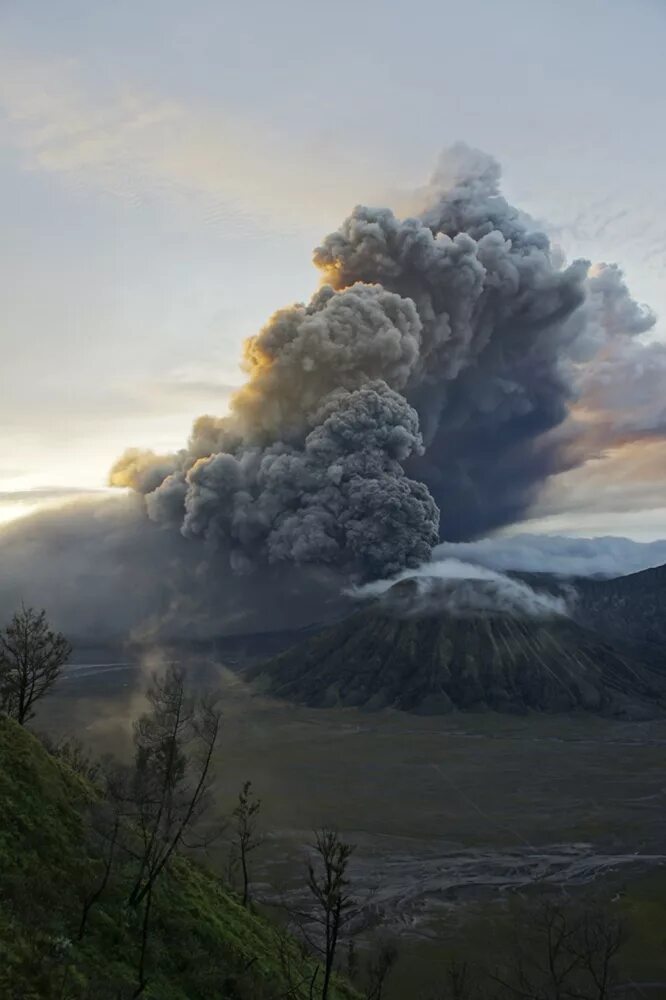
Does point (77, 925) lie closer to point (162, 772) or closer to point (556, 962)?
point (162, 772)

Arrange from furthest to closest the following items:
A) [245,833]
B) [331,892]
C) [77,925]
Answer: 1. [245,833]
2. [331,892]
3. [77,925]

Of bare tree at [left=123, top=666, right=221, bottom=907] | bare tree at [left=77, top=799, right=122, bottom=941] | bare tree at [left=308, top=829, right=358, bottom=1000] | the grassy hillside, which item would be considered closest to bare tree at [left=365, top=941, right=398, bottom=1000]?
the grassy hillside

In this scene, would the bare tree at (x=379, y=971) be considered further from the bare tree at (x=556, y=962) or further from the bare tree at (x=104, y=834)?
the bare tree at (x=104, y=834)

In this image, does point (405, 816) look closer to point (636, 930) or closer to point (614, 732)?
point (636, 930)

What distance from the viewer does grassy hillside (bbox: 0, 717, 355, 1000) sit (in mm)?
15383

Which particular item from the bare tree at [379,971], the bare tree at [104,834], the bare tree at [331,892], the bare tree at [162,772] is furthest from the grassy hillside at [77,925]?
the bare tree at [331,892]

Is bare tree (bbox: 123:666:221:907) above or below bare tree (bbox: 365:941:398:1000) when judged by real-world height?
above

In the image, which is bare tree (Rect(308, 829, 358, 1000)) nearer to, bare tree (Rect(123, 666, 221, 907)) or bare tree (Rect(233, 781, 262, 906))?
bare tree (Rect(123, 666, 221, 907))

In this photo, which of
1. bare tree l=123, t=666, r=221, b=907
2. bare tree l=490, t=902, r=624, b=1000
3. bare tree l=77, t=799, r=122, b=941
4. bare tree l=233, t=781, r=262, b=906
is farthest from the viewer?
bare tree l=490, t=902, r=624, b=1000

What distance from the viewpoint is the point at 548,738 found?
16888cm

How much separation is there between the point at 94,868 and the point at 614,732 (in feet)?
577

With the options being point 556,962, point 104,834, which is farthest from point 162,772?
point 556,962

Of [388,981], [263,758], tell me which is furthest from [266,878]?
[263,758]

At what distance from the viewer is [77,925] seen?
18.6m
